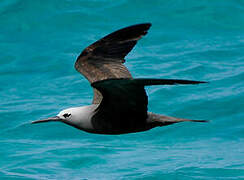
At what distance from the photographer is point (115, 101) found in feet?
21.2

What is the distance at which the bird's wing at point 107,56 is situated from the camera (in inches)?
268

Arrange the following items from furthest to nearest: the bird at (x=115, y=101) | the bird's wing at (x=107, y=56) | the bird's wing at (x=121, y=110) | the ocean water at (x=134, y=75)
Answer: the ocean water at (x=134, y=75) → the bird's wing at (x=107, y=56) → the bird at (x=115, y=101) → the bird's wing at (x=121, y=110)

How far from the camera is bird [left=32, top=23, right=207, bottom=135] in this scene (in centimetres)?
637

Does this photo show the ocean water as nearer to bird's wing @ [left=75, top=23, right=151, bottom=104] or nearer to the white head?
bird's wing @ [left=75, top=23, right=151, bottom=104]

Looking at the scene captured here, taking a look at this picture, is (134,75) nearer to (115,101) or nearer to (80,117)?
(80,117)

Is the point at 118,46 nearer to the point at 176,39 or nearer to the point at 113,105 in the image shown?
the point at 113,105

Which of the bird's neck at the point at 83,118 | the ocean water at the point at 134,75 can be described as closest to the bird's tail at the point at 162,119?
the bird's neck at the point at 83,118

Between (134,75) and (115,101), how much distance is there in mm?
7216

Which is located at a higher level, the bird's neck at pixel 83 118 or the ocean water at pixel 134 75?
the ocean water at pixel 134 75

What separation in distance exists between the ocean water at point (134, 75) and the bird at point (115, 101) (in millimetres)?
3982

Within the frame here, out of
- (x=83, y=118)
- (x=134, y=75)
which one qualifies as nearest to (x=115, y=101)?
(x=83, y=118)

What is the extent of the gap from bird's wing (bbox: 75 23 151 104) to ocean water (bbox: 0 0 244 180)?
12.7 feet

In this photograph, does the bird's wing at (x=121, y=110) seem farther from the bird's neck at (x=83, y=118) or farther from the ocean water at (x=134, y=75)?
the ocean water at (x=134, y=75)

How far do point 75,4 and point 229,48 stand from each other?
193 inches
